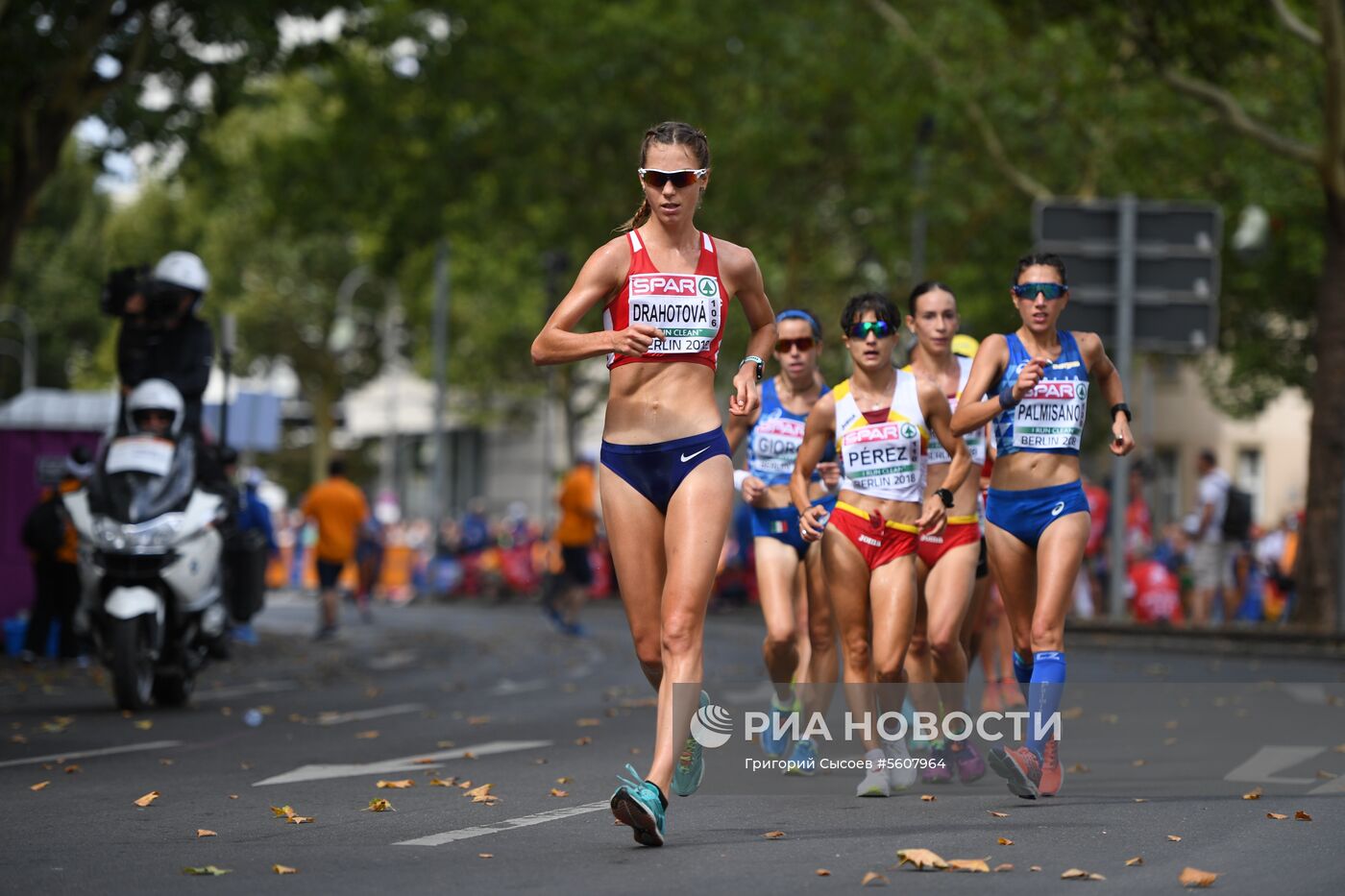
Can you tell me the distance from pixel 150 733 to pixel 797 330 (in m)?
4.16

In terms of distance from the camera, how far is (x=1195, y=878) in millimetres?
6992

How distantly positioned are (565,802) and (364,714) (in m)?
5.64

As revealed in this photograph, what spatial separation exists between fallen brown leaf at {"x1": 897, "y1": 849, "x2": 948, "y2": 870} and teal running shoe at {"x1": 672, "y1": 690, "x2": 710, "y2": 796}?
0.86 meters

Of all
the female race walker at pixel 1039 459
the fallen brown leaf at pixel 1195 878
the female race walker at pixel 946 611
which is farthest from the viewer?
the female race walker at pixel 946 611

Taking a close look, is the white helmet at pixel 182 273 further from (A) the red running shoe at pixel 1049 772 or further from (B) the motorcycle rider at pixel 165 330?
(A) the red running shoe at pixel 1049 772

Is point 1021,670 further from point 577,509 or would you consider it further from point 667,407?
point 577,509

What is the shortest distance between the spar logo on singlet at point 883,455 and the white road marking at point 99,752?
397 cm

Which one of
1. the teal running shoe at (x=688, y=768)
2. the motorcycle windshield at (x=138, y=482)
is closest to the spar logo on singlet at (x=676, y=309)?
the teal running shoe at (x=688, y=768)

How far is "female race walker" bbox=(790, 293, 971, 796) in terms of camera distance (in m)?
9.89

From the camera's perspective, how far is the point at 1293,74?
35.9 m

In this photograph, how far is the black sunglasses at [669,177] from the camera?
8.07 meters

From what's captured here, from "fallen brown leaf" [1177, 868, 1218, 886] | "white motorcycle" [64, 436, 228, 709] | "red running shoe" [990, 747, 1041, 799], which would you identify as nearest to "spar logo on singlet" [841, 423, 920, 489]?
"red running shoe" [990, 747, 1041, 799]

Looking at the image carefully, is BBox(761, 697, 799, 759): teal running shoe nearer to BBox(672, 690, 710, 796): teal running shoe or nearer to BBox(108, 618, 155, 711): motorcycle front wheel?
BBox(672, 690, 710, 796): teal running shoe

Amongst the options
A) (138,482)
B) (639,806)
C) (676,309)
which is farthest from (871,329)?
(138,482)
